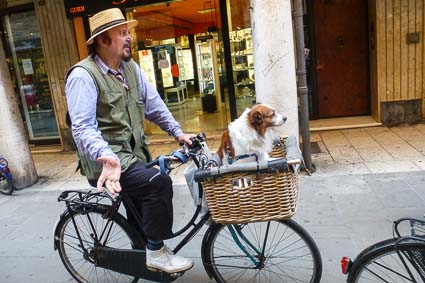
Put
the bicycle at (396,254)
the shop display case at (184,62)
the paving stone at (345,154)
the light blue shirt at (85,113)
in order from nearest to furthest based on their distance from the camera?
the bicycle at (396,254), the light blue shirt at (85,113), the paving stone at (345,154), the shop display case at (184,62)

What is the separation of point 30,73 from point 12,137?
9.95 feet

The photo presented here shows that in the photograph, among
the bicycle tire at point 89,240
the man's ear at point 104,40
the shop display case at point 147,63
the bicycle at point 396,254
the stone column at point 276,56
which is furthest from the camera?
the shop display case at point 147,63

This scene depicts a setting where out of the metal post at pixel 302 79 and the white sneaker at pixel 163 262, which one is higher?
the metal post at pixel 302 79

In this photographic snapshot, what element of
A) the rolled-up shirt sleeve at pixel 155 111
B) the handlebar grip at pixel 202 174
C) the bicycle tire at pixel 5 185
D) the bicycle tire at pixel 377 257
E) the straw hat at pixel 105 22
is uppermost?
the straw hat at pixel 105 22

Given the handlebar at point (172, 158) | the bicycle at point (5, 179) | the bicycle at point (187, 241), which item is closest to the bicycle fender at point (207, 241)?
the bicycle at point (187, 241)

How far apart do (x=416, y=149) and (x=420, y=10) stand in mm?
2548

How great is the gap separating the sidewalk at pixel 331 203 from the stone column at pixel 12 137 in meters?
0.24

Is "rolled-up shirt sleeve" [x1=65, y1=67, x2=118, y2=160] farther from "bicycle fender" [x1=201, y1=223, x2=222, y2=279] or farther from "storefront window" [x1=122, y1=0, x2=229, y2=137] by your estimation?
"storefront window" [x1=122, y1=0, x2=229, y2=137]

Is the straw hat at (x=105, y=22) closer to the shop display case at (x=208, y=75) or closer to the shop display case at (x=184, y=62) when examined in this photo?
the shop display case at (x=208, y=75)

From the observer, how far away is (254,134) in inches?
126

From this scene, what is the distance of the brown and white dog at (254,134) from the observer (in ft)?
10.5

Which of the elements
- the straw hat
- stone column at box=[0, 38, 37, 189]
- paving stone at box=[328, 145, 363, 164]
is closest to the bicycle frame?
the straw hat

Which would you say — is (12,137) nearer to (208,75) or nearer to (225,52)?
(225,52)

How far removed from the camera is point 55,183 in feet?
21.2
